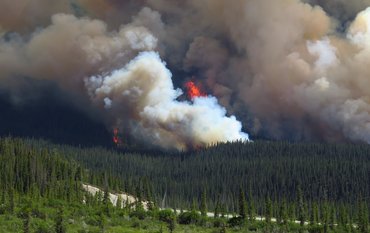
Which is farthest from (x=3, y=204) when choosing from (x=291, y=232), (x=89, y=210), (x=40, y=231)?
(x=291, y=232)

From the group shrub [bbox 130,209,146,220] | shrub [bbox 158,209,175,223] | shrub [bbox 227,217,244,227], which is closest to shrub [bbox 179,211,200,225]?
shrub [bbox 158,209,175,223]

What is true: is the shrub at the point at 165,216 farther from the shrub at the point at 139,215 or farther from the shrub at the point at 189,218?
the shrub at the point at 139,215

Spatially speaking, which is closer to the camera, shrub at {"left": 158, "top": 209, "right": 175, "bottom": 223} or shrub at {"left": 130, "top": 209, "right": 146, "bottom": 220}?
shrub at {"left": 158, "top": 209, "right": 175, "bottom": 223}

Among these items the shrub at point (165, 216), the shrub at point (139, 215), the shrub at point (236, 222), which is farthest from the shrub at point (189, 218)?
the shrub at point (139, 215)

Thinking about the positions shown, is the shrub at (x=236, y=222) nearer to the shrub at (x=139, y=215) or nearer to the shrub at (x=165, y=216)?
the shrub at (x=165, y=216)

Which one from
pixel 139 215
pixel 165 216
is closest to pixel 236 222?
pixel 165 216

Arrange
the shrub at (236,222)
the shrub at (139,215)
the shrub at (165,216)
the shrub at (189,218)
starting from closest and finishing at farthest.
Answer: the shrub at (165,216), the shrub at (139,215), the shrub at (189,218), the shrub at (236,222)

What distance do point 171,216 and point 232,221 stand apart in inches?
934

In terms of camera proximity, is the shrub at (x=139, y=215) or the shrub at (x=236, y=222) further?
the shrub at (x=236, y=222)

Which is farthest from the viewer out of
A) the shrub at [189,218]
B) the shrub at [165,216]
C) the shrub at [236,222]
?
the shrub at [236,222]

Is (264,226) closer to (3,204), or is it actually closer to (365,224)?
(365,224)

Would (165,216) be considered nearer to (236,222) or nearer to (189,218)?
(189,218)

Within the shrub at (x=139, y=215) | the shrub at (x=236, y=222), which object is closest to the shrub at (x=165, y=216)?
the shrub at (x=139, y=215)

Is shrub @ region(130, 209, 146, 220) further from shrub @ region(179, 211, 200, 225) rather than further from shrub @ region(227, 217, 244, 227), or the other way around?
shrub @ region(227, 217, 244, 227)
